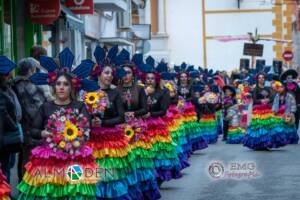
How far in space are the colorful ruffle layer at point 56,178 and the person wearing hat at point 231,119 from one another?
18452 mm

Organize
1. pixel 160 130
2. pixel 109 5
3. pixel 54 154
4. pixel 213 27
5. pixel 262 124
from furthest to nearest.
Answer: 1. pixel 213 27
2. pixel 109 5
3. pixel 262 124
4. pixel 160 130
5. pixel 54 154

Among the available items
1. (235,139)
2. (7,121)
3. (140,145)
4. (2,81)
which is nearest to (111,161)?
(7,121)

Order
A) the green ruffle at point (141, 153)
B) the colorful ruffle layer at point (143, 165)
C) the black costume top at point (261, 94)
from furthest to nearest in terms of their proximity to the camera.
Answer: the black costume top at point (261, 94) → the green ruffle at point (141, 153) → the colorful ruffle layer at point (143, 165)

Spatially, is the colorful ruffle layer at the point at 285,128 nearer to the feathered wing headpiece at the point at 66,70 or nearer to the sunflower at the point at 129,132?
the sunflower at the point at 129,132

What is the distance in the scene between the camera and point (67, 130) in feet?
33.2

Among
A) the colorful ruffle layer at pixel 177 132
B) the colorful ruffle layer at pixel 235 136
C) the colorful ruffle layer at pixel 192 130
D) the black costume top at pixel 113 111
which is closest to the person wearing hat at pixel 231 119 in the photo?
the colorful ruffle layer at pixel 235 136

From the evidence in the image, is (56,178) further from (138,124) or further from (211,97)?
(211,97)

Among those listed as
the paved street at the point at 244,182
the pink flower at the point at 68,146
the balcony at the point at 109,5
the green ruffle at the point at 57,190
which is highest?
the balcony at the point at 109,5

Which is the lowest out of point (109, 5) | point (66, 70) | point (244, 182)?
point (244, 182)

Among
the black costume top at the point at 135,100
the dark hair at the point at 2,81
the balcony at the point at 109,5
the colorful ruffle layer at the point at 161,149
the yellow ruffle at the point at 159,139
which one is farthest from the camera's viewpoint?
the balcony at the point at 109,5

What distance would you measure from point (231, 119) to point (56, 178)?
1929 centimetres

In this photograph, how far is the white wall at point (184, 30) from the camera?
2485 inches

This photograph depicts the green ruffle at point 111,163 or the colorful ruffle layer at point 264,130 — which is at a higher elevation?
the green ruffle at point 111,163

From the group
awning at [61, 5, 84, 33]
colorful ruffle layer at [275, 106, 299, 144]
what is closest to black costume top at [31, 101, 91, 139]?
awning at [61, 5, 84, 33]
